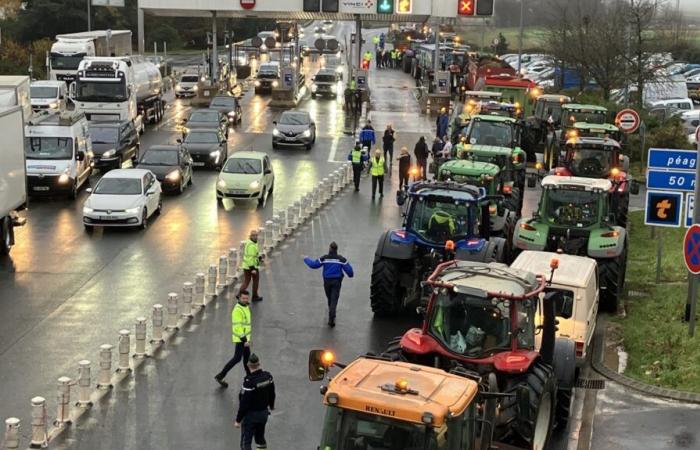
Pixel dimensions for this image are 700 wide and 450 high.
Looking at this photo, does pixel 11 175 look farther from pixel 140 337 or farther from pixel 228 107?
pixel 228 107

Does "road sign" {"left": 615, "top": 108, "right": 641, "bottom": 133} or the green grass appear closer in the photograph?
the green grass

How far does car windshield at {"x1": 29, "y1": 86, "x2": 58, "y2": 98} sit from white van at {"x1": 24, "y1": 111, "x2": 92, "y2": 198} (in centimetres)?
1477

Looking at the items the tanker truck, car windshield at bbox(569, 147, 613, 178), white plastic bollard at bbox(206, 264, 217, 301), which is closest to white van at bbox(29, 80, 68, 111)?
the tanker truck

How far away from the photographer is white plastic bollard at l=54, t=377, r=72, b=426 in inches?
572

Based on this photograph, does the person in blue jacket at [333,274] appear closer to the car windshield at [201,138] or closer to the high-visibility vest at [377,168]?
the high-visibility vest at [377,168]

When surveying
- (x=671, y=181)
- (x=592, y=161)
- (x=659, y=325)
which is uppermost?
(x=671, y=181)

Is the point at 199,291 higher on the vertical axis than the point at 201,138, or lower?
lower

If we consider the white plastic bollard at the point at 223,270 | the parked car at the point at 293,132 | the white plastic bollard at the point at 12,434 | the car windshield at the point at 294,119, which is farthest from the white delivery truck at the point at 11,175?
the car windshield at the point at 294,119

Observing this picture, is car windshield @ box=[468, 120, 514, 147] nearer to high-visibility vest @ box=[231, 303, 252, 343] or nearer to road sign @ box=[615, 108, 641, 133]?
road sign @ box=[615, 108, 641, 133]

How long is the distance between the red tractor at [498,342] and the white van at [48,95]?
125ft

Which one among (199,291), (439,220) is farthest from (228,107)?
(439,220)

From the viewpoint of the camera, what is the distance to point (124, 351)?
1686 centimetres

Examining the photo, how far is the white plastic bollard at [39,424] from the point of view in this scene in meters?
13.8

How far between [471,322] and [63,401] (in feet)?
18.3
